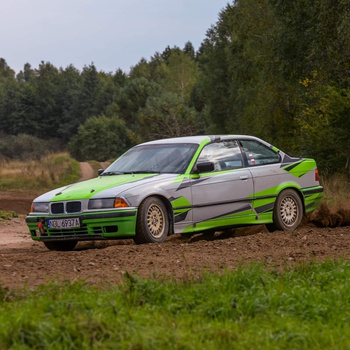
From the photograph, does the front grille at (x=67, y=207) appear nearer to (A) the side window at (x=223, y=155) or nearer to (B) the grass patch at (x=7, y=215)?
(A) the side window at (x=223, y=155)

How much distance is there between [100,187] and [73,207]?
18.1 inches

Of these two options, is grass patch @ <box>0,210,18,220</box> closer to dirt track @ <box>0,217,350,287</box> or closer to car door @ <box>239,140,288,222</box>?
dirt track @ <box>0,217,350,287</box>

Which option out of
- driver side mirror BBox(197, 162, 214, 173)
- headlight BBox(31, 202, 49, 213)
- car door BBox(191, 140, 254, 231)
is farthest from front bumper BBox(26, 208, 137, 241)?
driver side mirror BBox(197, 162, 214, 173)

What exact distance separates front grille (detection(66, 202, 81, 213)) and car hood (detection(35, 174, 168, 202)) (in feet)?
0.23

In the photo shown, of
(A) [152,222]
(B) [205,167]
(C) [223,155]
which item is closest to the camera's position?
(A) [152,222]

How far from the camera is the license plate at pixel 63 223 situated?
11.4m

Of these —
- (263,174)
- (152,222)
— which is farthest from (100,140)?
(152,222)

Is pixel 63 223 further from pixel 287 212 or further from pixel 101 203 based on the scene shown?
pixel 287 212

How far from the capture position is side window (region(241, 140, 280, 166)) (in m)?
13.2

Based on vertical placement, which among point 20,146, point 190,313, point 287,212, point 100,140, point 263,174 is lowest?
point 190,313

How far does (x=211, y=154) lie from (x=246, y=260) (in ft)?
12.4

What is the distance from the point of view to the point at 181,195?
11.8 m

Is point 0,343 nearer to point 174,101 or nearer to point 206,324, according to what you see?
point 206,324

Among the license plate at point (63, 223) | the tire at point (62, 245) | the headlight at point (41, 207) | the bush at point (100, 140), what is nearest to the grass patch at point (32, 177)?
the tire at point (62, 245)
